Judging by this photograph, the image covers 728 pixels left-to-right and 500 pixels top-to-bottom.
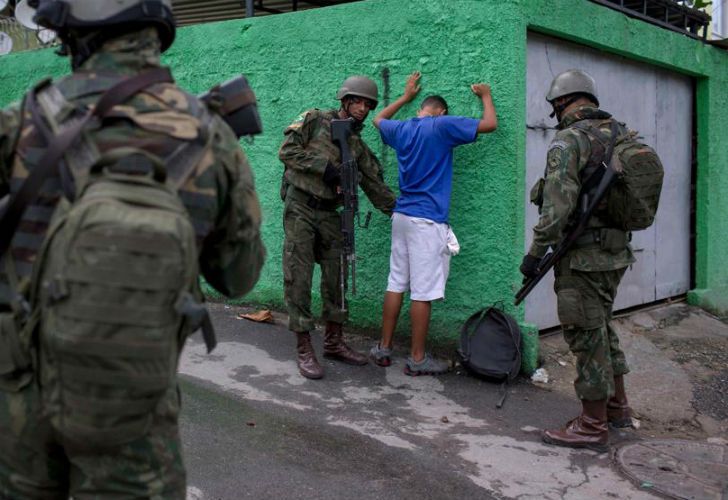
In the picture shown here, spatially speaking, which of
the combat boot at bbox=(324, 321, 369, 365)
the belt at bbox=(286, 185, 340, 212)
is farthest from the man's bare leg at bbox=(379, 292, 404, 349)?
the belt at bbox=(286, 185, 340, 212)

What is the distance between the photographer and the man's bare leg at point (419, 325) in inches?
213

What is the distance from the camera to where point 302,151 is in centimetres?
529

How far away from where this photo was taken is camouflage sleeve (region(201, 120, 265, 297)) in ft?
6.85

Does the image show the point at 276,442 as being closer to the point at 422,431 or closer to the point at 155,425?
the point at 422,431

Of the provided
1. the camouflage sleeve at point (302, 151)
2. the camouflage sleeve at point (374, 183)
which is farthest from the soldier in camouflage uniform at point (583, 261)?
the camouflage sleeve at point (302, 151)

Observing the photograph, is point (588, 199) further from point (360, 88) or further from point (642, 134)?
point (642, 134)

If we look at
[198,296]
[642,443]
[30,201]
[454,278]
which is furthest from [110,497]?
[454,278]

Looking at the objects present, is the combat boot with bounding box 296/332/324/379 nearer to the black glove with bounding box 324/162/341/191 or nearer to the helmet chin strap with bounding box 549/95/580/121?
the black glove with bounding box 324/162/341/191

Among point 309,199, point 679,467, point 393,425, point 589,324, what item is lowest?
point 679,467

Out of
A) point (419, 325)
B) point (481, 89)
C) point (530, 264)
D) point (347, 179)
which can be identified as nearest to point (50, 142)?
point (530, 264)

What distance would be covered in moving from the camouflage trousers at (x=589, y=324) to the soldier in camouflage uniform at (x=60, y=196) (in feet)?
8.74

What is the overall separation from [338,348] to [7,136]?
12.5 ft

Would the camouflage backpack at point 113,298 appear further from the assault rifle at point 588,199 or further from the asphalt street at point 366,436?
the assault rifle at point 588,199

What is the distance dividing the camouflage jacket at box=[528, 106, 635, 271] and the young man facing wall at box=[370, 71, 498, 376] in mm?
937
